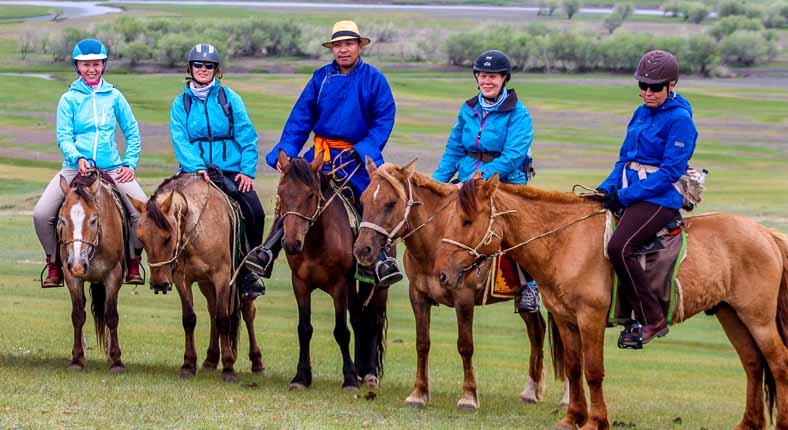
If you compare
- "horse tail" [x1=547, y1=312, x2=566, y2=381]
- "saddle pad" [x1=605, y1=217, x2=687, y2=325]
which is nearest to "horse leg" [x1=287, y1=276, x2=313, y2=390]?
"horse tail" [x1=547, y1=312, x2=566, y2=381]

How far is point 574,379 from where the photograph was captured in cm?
1018

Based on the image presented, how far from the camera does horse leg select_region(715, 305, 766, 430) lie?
1038 cm

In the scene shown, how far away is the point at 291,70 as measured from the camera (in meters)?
75.2

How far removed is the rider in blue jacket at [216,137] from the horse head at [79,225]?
1.15 meters

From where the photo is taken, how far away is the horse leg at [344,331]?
1179 cm

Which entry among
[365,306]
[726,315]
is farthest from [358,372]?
[726,315]

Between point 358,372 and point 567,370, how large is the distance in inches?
117

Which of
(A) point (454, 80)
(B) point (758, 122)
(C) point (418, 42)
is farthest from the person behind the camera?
(C) point (418, 42)

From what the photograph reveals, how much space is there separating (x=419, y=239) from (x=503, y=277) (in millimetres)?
1005

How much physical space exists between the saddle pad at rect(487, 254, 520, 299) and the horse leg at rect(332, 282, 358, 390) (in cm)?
146

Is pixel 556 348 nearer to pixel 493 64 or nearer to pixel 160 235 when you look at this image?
pixel 493 64

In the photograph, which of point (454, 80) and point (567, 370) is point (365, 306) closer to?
point (567, 370)

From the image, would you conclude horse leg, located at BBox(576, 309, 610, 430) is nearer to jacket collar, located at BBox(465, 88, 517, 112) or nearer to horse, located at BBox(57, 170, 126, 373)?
jacket collar, located at BBox(465, 88, 517, 112)

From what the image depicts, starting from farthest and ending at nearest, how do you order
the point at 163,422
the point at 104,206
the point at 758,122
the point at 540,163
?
the point at 758,122 → the point at 540,163 → the point at 104,206 → the point at 163,422
